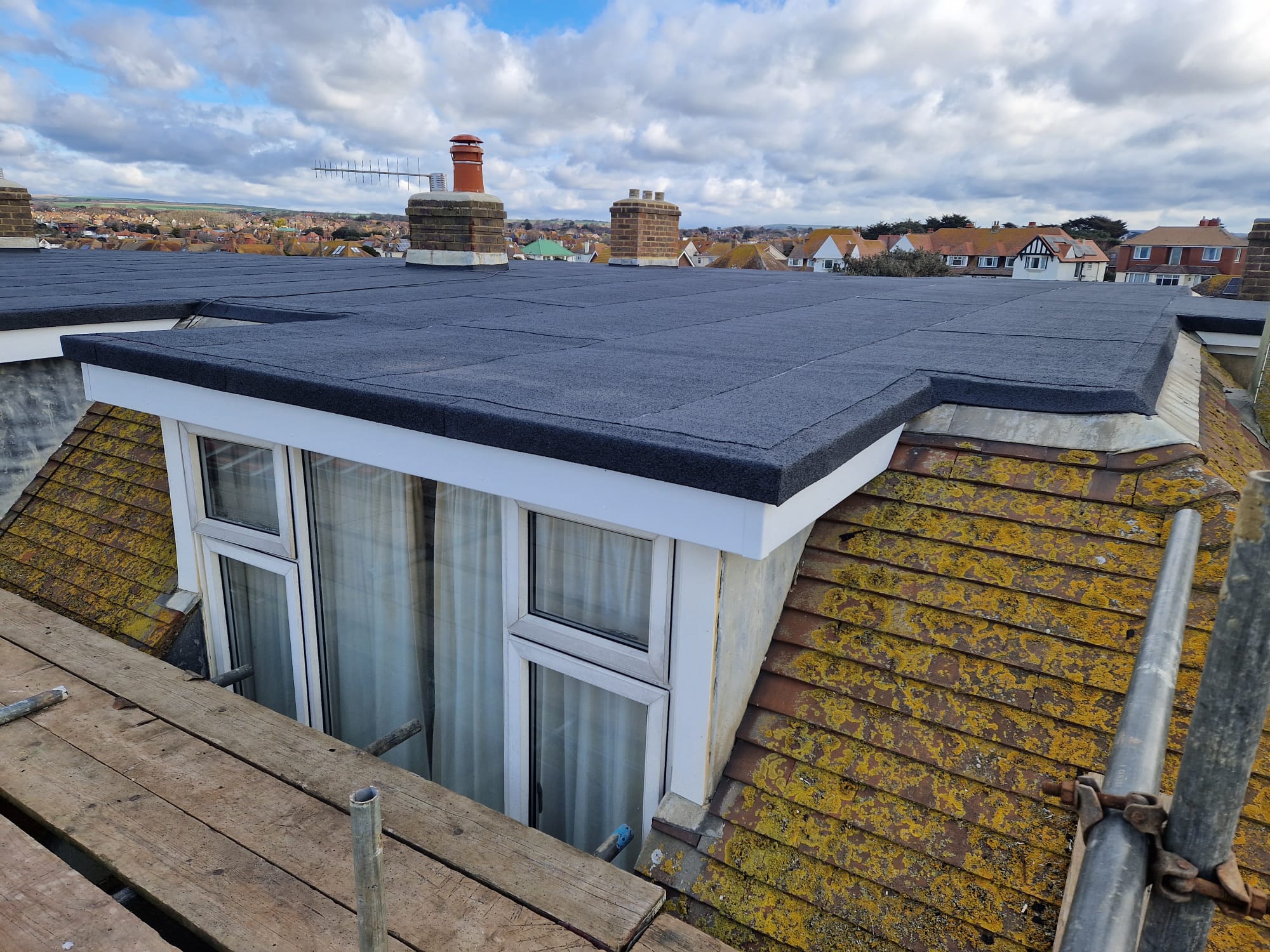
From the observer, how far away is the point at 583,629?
9.21 feet

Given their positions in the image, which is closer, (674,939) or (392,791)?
(674,939)

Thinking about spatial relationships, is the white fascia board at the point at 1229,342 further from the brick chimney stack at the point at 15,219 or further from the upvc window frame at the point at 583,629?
the brick chimney stack at the point at 15,219

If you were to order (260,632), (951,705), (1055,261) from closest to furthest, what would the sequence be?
(951,705) → (260,632) → (1055,261)

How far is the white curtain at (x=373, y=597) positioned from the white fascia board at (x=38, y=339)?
6.63ft

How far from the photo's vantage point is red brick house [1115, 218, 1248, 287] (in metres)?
55.9

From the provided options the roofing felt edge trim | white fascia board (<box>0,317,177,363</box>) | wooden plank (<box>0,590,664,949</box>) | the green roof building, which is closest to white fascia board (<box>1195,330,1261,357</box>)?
the roofing felt edge trim

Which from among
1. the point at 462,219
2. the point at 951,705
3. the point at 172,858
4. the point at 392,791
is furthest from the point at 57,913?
the point at 462,219

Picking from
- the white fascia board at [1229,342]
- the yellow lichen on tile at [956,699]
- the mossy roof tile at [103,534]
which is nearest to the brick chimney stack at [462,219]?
the mossy roof tile at [103,534]

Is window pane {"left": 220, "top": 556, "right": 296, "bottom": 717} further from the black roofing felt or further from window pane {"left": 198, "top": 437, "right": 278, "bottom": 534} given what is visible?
the black roofing felt

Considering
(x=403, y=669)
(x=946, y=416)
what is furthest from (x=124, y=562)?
(x=946, y=416)

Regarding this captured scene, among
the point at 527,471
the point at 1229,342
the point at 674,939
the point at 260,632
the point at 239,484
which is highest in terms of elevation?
the point at 1229,342

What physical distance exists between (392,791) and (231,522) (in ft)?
5.95

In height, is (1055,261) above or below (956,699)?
above

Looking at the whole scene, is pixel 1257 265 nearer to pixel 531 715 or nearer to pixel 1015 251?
pixel 531 715
